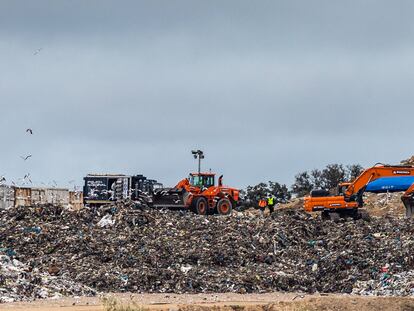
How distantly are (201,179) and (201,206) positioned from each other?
5.79 feet

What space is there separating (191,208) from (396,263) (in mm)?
16434

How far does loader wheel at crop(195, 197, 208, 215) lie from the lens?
42312 mm

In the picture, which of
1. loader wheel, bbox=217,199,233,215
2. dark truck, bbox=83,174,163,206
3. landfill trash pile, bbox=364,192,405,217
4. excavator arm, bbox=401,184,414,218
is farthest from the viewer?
dark truck, bbox=83,174,163,206

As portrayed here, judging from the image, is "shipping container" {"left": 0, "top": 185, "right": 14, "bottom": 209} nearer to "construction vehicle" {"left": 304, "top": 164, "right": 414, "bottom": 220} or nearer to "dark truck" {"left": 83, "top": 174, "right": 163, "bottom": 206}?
"dark truck" {"left": 83, "top": 174, "right": 163, "bottom": 206}

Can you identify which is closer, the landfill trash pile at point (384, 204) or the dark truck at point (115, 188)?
the landfill trash pile at point (384, 204)

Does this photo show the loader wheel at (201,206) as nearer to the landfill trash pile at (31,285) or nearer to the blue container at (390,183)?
the blue container at (390,183)

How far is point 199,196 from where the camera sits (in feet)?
140

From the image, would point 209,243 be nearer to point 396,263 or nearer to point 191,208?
point 396,263

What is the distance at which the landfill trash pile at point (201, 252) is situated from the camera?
25766 millimetres

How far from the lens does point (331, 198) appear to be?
122ft

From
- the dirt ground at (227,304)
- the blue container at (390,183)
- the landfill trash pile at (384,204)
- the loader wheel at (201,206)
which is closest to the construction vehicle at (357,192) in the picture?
the blue container at (390,183)

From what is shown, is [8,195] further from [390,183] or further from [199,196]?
[390,183]

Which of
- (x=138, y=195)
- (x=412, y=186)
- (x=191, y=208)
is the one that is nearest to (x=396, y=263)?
(x=412, y=186)

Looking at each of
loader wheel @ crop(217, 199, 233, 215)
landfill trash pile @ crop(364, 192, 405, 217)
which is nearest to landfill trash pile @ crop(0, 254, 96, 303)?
loader wheel @ crop(217, 199, 233, 215)
